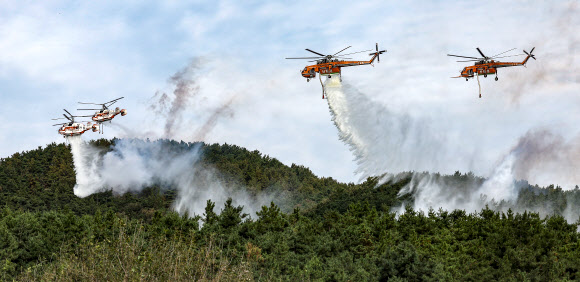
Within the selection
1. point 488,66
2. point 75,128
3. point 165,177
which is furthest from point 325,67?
point 165,177

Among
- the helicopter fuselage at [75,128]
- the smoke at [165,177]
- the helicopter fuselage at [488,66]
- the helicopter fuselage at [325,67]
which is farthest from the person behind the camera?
the smoke at [165,177]

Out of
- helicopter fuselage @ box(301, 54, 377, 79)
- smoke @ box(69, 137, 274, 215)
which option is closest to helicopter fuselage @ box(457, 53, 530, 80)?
helicopter fuselage @ box(301, 54, 377, 79)

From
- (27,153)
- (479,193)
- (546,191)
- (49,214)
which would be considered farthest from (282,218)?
(27,153)

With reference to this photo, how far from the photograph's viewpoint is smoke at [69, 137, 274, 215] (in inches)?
5527

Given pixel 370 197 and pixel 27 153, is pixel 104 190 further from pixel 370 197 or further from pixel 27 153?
pixel 370 197

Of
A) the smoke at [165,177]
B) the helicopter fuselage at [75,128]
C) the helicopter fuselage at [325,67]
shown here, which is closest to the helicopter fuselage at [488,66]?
the helicopter fuselage at [325,67]

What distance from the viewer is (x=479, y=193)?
308 ft

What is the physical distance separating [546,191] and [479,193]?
13.9 meters

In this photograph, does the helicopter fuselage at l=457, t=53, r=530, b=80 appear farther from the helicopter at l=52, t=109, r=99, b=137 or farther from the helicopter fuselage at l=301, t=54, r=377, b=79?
the helicopter at l=52, t=109, r=99, b=137

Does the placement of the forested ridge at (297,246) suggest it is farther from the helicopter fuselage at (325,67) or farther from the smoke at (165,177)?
the smoke at (165,177)

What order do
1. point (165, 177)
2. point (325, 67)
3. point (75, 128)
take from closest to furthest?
point (325, 67), point (75, 128), point (165, 177)

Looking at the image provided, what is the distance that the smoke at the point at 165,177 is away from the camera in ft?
461

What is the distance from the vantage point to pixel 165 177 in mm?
157875

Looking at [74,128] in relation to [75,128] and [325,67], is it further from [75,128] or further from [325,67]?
[325,67]
